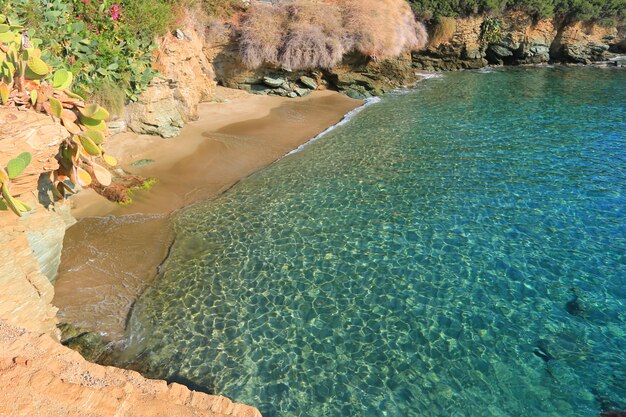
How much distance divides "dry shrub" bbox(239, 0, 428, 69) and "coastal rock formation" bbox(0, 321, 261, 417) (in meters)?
16.9

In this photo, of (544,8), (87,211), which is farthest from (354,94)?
(544,8)

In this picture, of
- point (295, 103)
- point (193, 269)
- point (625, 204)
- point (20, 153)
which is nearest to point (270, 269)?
point (193, 269)

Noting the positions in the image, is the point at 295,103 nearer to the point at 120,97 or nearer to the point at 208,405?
the point at 120,97

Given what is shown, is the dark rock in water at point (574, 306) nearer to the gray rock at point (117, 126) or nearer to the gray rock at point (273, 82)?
the gray rock at point (117, 126)

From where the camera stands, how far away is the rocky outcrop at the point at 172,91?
1357 centimetres

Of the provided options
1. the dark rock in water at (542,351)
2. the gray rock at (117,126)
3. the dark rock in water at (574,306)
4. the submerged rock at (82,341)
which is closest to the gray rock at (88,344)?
the submerged rock at (82,341)

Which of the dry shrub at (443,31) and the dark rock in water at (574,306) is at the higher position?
the dry shrub at (443,31)

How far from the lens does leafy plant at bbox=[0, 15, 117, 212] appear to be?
7.05m

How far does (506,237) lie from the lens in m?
9.52

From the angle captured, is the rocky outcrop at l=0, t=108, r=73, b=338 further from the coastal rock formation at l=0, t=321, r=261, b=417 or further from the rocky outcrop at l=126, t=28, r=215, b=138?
the rocky outcrop at l=126, t=28, r=215, b=138

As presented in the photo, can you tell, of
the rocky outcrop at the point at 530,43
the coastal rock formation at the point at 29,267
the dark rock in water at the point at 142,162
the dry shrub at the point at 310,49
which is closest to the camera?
the coastal rock formation at the point at 29,267

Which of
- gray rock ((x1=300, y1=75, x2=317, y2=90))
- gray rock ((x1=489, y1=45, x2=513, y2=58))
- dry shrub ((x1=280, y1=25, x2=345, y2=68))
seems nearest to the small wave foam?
gray rock ((x1=489, y1=45, x2=513, y2=58))

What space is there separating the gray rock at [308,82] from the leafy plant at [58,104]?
14314 mm

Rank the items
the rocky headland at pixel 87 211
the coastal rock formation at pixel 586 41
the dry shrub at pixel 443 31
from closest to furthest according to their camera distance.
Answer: the rocky headland at pixel 87 211 < the dry shrub at pixel 443 31 < the coastal rock formation at pixel 586 41
